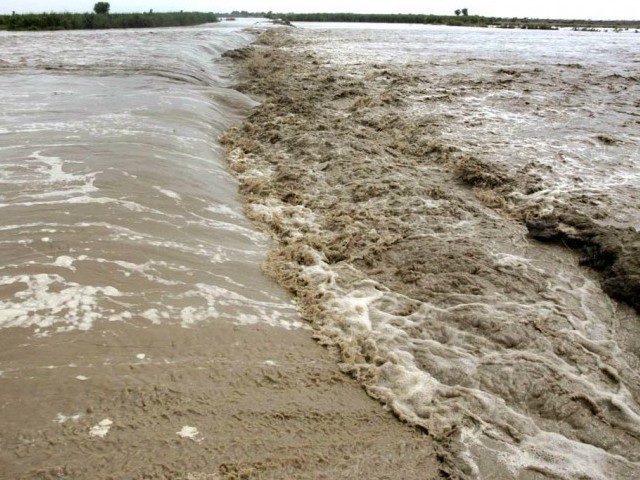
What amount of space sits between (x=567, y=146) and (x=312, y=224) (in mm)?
6058

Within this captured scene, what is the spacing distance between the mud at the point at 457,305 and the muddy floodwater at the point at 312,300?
22 millimetres

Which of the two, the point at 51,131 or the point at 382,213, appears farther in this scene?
the point at 51,131

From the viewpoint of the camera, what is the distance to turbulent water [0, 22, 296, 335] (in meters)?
4.07

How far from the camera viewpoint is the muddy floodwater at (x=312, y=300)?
9.82 ft

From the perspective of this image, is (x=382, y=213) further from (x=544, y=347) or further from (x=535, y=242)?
(x=544, y=347)

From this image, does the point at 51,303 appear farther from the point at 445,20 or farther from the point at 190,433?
the point at 445,20

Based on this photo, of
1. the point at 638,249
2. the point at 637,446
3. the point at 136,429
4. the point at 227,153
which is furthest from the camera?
the point at 227,153

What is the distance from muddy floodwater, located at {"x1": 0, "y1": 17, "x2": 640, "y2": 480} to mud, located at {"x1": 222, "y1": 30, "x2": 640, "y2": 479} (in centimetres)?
2

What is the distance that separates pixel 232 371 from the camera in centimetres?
352

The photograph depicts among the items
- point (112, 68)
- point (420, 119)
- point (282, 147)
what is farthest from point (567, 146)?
point (112, 68)

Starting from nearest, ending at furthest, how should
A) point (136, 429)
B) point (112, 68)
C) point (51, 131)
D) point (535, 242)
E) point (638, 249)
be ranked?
point (136, 429)
point (638, 249)
point (535, 242)
point (51, 131)
point (112, 68)

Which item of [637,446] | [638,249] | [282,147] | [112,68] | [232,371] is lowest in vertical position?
[637,446]

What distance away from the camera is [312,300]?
4.64 meters

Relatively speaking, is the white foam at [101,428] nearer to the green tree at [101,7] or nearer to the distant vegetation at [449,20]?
the green tree at [101,7]
